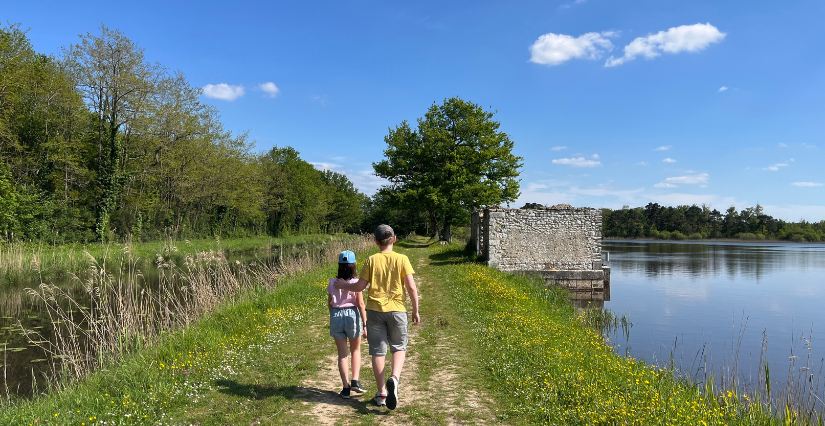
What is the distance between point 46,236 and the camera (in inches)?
1010

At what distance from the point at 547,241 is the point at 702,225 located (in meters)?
105

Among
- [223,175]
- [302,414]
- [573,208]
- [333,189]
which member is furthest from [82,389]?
[333,189]

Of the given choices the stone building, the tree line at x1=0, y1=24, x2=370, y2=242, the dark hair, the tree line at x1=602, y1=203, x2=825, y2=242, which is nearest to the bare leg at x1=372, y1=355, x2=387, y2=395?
the dark hair

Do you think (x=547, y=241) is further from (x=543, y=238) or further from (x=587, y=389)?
(x=587, y=389)

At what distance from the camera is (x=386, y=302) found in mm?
5156

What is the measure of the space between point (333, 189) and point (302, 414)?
68277mm

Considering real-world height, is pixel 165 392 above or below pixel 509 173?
below

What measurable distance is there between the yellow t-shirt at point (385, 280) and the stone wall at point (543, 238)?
17904 millimetres

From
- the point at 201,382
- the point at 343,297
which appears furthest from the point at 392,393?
the point at 201,382

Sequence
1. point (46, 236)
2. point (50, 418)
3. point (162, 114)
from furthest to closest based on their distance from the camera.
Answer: point (162, 114)
point (46, 236)
point (50, 418)

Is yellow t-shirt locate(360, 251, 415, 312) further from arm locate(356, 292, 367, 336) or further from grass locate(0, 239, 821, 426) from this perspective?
grass locate(0, 239, 821, 426)

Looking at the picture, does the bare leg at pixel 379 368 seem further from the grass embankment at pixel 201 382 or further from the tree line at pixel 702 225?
the tree line at pixel 702 225

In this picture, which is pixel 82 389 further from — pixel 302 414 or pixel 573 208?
pixel 573 208

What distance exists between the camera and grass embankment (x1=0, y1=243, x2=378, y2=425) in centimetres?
520
